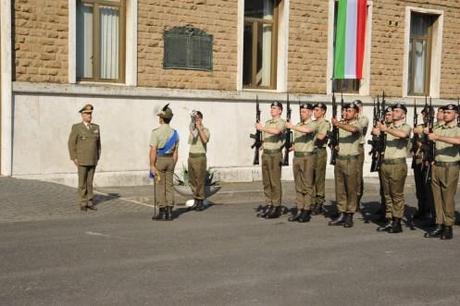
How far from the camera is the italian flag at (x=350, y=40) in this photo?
17406 millimetres

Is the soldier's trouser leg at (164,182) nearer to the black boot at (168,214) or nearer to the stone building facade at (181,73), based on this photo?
the black boot at (168,214)

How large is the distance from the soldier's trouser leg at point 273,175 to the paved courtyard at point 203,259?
0.46 m

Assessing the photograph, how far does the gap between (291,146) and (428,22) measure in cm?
1135

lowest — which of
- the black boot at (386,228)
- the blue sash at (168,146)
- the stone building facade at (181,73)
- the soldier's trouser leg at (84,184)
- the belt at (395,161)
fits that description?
the black boot at (386,228)

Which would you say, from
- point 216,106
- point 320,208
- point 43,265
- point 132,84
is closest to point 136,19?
point 132,84

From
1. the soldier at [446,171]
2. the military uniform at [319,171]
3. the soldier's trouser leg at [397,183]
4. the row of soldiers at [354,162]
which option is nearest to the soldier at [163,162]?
Answer: the row of soldiers at [354,162]

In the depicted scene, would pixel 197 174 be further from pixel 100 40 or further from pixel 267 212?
pixel 100 40

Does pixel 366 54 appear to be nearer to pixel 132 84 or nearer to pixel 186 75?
pixel 186 75

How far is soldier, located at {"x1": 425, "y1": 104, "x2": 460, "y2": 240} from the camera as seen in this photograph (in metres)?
9.88

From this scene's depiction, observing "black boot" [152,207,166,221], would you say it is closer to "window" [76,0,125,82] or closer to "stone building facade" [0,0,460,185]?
"stone building facade" [0,0,460,185]

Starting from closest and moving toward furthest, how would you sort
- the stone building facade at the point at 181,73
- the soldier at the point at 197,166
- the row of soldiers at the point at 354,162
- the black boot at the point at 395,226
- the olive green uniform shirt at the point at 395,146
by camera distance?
1. the row of soldiers at the point at 354,162
2. the olive green uniform shirt at the point at 395,146
3. the black boot at the point at 395,226
4. the soldier at the point at 197,166
5. the stone building facade at the point at 181,73

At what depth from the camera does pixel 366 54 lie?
63.1 ft

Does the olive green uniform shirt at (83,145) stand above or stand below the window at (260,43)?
below

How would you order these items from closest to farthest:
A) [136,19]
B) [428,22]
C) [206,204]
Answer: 1. [206,204]
2. [136,19]
3. [428,22]
